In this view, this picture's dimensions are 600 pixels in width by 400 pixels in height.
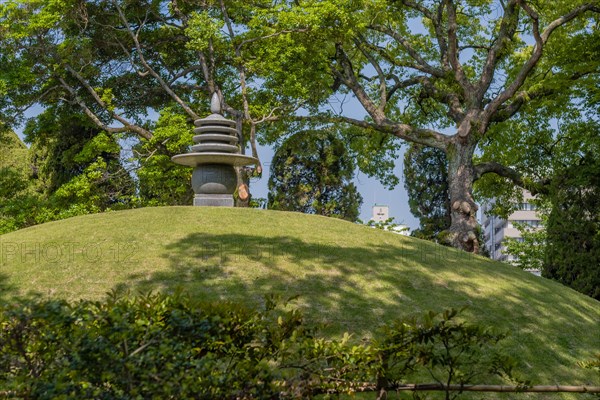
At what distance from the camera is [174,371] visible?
4.42 m

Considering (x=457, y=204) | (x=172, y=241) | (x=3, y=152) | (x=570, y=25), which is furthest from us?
(x=3, y=152)

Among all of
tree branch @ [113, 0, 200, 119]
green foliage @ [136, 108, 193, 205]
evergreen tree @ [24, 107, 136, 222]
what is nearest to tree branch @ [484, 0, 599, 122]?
tree branch @ [113, 0, 200, 119]

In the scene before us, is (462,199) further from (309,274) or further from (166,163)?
(309,274)

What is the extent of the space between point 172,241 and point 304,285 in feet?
10.2

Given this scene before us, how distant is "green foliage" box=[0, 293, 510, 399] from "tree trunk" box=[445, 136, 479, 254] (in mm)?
16189

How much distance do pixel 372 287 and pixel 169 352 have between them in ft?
19.4

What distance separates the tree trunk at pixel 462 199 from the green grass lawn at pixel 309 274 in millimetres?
8082

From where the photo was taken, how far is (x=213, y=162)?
53.3 feet

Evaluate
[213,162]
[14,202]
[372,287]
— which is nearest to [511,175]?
[213,162]

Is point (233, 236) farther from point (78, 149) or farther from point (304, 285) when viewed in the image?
point (78, 149)

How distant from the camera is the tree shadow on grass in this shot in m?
8.88

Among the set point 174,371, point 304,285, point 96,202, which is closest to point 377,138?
point 96,202

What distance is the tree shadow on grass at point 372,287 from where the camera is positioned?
8875 millimetres

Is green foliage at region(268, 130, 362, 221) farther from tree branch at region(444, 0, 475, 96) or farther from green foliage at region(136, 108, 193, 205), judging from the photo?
tree branch at region(444, 0, 475, 96)
